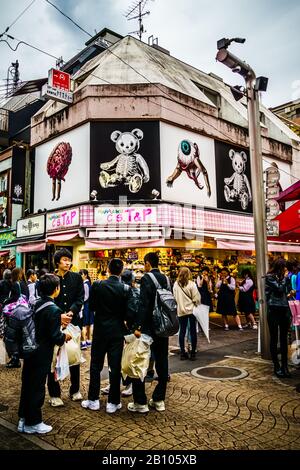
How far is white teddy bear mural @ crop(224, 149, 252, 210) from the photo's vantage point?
16344 millimetres

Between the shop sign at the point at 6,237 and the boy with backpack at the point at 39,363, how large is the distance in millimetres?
14918

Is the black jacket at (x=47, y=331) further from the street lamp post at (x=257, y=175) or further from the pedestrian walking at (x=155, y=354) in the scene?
the street lamp post at (x=257, y=175)

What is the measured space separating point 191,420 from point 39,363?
200 cm

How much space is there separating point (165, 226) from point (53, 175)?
20.5 feet

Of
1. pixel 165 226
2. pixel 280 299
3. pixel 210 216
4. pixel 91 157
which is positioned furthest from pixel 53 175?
pixel 280 299

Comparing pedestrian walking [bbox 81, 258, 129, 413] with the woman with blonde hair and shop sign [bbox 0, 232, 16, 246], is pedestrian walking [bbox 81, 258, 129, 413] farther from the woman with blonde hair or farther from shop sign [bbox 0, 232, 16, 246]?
shop sign [bbox 0, 232, 16, 246]

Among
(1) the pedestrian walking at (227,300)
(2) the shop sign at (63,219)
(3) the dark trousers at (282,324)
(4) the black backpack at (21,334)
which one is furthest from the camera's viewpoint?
(2) the shop sign at (63,219)

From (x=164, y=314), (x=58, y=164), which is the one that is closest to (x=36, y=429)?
(x=164, y=314)

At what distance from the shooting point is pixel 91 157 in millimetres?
13672

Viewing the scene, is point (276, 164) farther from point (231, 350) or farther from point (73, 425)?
point (73, 425)

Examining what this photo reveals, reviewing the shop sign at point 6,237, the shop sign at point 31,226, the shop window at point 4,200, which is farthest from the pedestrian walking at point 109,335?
the shop window at point 4,200

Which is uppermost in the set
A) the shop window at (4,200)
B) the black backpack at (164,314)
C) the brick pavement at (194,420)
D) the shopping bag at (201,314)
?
the shop window at (4,200)

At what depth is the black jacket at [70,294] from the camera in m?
5.00

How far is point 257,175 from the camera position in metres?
8.13
